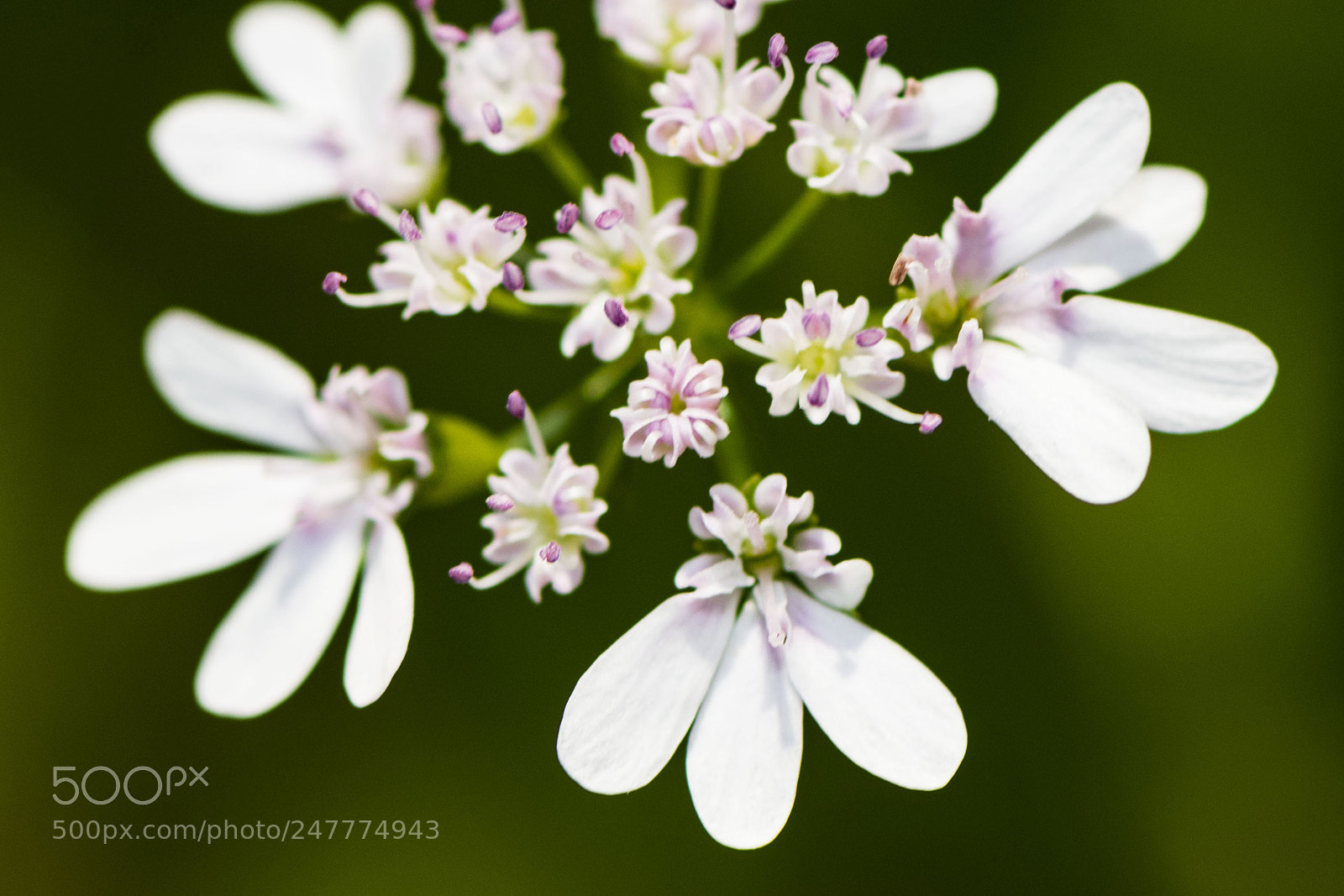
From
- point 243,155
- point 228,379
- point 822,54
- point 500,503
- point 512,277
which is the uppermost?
point 822,54

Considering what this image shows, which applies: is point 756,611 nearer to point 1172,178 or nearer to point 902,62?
point 1172,178

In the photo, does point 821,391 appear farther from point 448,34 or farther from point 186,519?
point 186,519

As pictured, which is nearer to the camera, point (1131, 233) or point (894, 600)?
point (1131, 233)

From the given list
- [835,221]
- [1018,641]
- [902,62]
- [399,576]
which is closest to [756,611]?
[399,576]

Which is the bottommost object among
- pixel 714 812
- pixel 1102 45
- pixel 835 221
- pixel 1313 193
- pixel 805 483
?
pixel 714 812

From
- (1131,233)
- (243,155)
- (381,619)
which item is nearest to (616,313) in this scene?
(381,619)
